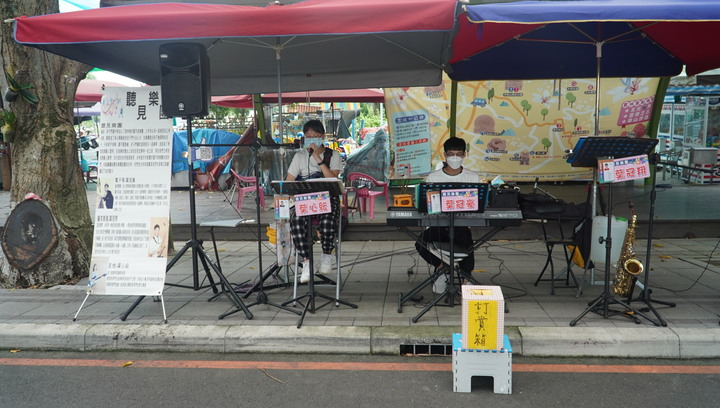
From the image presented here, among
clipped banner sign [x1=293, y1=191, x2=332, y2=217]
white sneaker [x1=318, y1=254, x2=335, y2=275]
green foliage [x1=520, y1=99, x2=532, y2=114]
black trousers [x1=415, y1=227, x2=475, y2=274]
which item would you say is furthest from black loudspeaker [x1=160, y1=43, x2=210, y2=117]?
green foliage [x1=520, y1=99, x2=532, y2=114]

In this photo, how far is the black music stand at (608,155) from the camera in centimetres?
448

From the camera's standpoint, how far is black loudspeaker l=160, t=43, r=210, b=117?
4855 millimetres

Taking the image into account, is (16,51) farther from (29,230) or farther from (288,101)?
(288,101)

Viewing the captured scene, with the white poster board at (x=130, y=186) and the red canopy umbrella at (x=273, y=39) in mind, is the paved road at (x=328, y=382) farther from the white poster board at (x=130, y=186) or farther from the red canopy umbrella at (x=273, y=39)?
the red canopy umbrella at (x=273, y=39)

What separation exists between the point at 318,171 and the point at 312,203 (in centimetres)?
112

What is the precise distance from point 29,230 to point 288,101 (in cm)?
697

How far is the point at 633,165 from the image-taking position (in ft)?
14.6

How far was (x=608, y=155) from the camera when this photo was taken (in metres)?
4.58

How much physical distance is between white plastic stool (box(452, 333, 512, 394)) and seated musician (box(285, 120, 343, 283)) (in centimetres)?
213

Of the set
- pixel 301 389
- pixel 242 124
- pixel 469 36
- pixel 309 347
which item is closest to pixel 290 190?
pixel 309 347

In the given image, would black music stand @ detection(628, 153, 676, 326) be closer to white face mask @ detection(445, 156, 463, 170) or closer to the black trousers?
the black trousers

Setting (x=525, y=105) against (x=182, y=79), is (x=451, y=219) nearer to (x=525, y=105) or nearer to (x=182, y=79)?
(x=182, y=79)

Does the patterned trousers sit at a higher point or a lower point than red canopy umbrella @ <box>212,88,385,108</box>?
lower

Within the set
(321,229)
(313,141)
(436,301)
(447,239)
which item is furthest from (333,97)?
(436,301)
